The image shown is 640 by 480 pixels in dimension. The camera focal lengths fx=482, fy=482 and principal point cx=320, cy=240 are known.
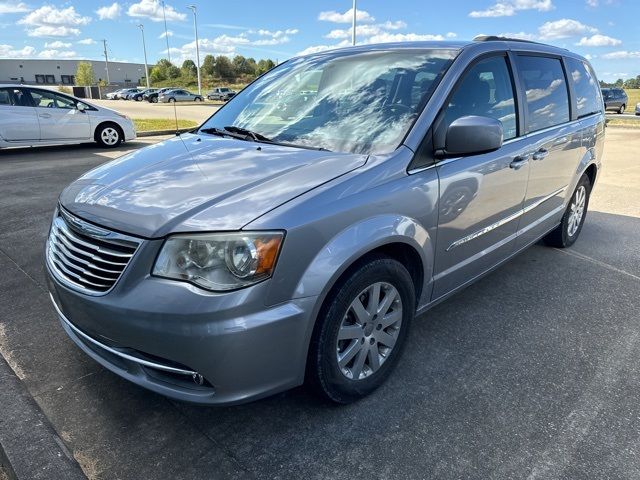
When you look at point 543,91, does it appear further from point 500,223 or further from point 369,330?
point 369,330

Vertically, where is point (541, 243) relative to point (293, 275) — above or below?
below

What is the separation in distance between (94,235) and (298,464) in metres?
1.34

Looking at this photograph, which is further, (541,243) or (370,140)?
(541,243)

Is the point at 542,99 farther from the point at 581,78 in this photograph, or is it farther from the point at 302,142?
the point at 302,142

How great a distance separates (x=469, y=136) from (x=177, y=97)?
2190 inches

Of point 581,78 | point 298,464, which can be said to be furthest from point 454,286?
point 581,78

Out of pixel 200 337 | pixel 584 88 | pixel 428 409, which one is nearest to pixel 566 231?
pixel 584 88

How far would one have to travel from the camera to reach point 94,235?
212 centimetres

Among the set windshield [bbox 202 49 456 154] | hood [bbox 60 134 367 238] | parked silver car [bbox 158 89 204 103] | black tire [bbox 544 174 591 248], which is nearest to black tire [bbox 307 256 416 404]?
hood [bbox 60 134 367 238]

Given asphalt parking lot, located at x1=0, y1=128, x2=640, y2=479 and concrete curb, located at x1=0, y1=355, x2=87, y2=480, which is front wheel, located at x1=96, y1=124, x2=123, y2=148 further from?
concrete curb, located at x1=0, y1=355, x2=87, y2=480

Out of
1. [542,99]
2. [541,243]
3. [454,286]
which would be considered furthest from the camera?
[541,243]

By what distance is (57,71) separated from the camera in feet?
407

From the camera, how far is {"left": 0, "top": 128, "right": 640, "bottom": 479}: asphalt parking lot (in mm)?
2086

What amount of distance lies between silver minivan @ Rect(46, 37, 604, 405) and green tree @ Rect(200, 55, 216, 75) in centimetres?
10369
